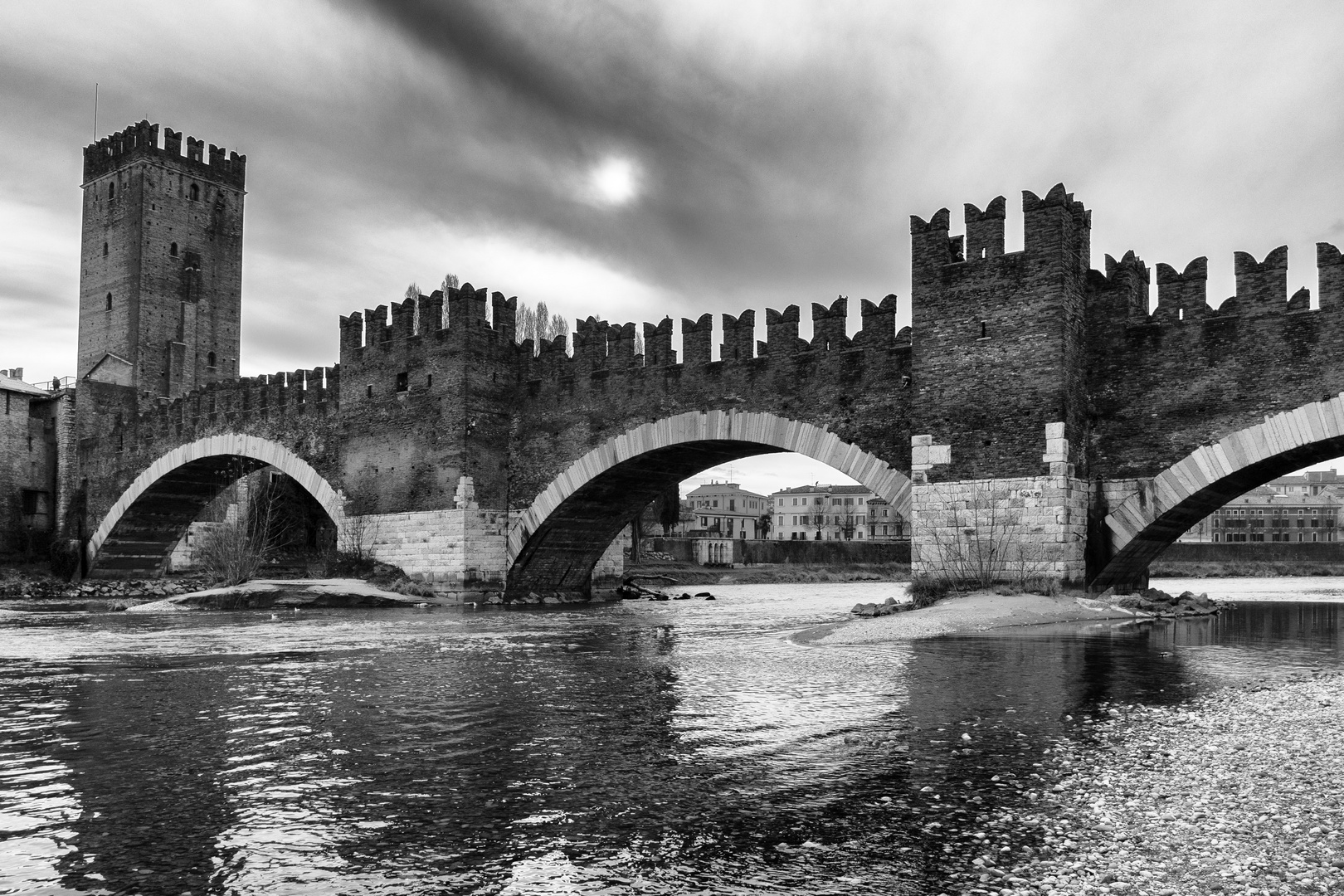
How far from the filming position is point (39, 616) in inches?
824

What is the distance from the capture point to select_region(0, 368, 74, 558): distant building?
1453 inches

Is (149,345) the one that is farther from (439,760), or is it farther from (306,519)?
(439,760)

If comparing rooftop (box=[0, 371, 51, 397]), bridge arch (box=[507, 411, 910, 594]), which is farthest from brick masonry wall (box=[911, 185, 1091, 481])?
rooftop (box=[0, 371, 51, 397])

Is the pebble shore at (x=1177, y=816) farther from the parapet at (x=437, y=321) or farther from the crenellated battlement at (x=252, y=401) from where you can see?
the crenellated battlement at (x=252, y=401)

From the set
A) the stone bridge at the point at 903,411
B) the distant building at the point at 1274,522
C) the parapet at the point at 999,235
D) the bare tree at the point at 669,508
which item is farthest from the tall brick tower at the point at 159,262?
the distant building at the point at 1274,522

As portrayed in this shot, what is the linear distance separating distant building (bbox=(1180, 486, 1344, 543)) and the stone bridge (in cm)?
8742

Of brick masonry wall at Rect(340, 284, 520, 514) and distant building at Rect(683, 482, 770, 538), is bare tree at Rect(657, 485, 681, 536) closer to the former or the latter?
brick masonry wall at Rect(340, 284, 520, 514)

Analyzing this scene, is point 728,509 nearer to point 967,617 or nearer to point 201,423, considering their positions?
point 201,423

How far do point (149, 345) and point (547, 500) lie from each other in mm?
30911

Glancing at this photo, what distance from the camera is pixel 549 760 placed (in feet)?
19.4

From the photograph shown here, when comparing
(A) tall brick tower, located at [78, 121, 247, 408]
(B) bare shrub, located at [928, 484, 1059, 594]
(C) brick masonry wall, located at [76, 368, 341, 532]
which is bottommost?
(B) bare shrub, located at [928, 484, 1059, 594]

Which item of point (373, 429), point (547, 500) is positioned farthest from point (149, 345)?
point (547, 500)

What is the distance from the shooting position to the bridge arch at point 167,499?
30.1 meters

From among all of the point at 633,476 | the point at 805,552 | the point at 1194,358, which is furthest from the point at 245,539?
the point at 805,552
